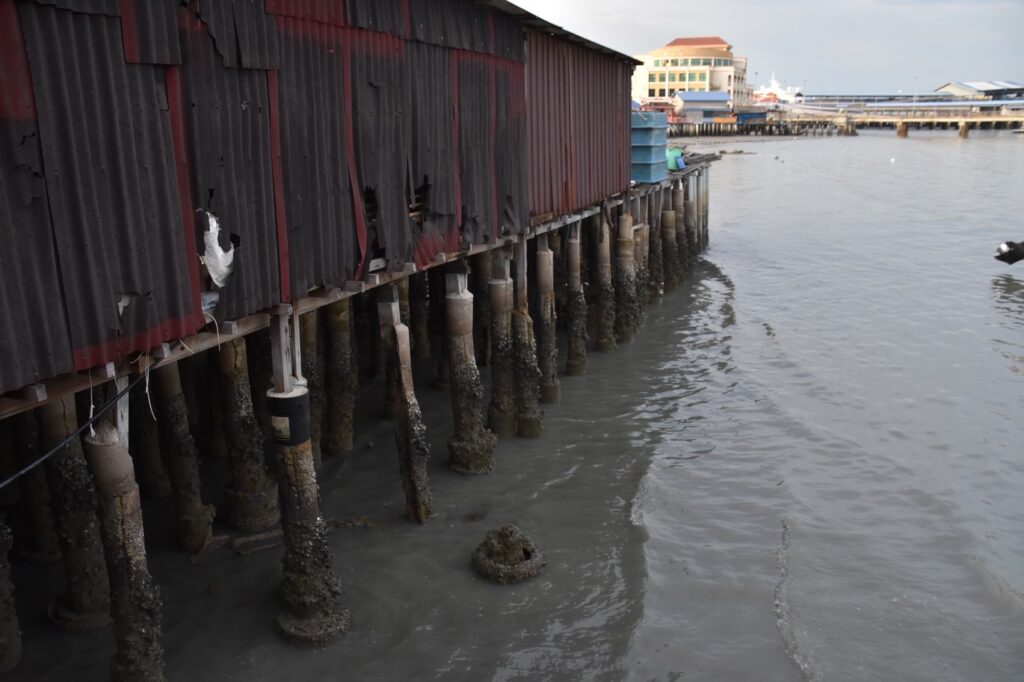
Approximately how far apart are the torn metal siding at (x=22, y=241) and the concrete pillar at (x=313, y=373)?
4250 mm

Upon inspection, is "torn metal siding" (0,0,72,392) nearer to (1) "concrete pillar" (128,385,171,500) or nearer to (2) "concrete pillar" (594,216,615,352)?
(1) "concrete pillar" (128,385,171,500)

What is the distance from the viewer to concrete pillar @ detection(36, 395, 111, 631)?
6.75 metres

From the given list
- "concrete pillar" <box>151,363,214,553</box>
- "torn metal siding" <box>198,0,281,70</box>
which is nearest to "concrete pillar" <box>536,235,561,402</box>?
"concrete pillar" <box>151,363,214,553</box>

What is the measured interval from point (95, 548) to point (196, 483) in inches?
48.2

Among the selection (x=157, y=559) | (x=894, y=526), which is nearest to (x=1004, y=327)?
(x=894, y=526)

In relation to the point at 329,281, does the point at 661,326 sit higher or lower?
lower

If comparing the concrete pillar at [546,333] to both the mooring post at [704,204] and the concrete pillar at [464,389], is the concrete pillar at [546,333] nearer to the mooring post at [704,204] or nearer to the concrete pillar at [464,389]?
the concrete pillar at [464,389]

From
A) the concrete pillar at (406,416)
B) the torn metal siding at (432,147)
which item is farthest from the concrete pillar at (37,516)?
the torn metal siding at (432,147)

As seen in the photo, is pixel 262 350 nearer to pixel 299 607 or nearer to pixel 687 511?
pixel 299 607

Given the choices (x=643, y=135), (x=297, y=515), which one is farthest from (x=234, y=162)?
(x=643, y=135)

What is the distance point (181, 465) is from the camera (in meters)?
8.12

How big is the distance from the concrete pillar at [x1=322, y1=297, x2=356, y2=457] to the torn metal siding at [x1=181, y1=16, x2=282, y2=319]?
10.2 feet

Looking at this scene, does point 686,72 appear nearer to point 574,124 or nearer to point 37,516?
point 574,124

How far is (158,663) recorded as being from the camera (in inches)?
245
